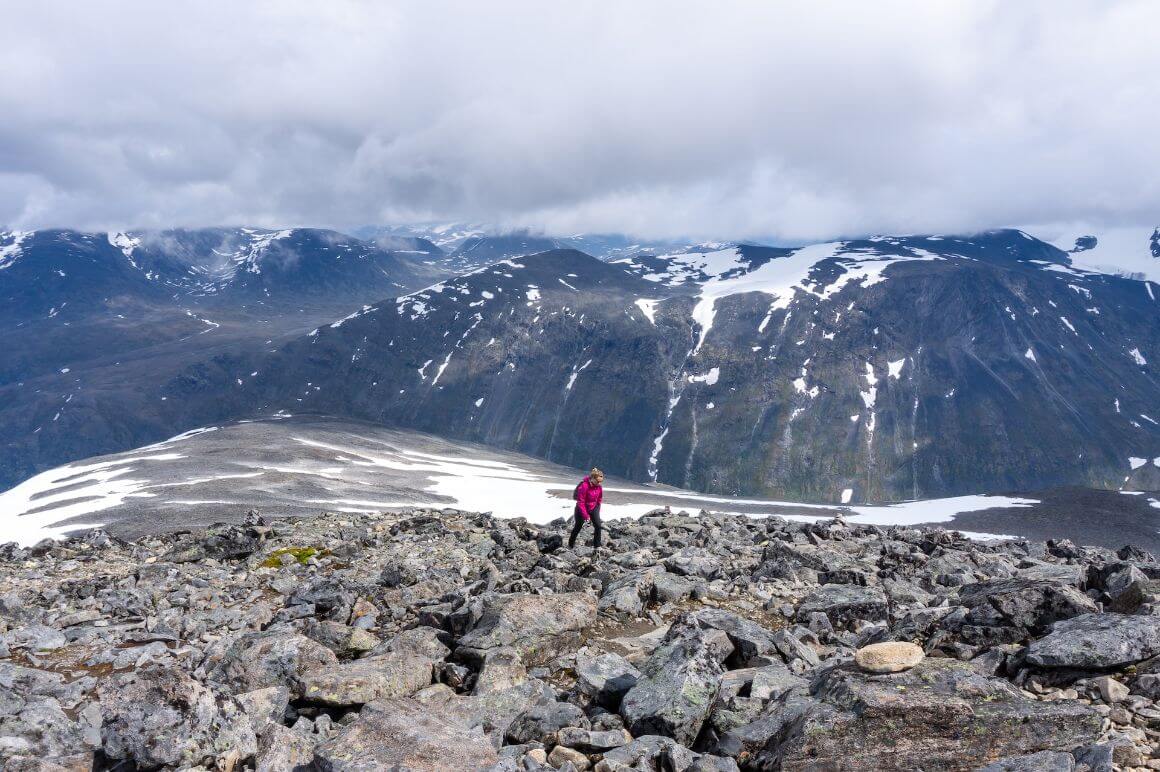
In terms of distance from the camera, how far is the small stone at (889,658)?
8508mm

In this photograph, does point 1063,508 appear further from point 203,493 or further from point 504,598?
point 203,493

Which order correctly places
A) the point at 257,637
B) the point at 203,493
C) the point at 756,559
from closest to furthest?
1. the point at 257,637
2. the point at 756,559
3. the point at 203,493

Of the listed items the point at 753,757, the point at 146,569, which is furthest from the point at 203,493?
the point at 753,757

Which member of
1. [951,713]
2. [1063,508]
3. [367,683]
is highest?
[951,713]

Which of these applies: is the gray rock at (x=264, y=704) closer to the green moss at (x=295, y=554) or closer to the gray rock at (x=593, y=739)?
the gray rock at (x=593, y=739)

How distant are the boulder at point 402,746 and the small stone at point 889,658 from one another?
16.7 feet

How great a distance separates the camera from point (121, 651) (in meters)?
13.6

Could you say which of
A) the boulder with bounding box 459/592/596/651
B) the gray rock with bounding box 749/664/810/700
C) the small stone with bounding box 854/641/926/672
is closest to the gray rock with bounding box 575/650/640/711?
the boulder with bounding box 459/592/596/651

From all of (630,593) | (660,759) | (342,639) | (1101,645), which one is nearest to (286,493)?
(342,639)

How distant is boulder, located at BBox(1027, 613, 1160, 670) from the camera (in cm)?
916

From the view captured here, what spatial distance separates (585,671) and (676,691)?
199cm

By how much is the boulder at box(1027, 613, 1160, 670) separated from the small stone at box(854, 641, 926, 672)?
2363mm

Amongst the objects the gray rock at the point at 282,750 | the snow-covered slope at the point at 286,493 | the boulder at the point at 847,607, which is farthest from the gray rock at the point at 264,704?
the snow-covered slope at the point at 286,493

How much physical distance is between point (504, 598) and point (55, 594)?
51.6 ft
